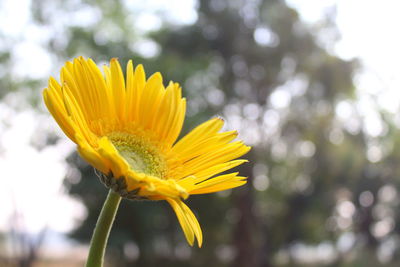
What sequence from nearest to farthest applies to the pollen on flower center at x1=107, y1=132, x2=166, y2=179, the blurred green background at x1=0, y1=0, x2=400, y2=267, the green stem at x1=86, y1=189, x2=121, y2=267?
the green stem at x1=86, y1=189, x2=121, y2=267
the pollen on flower center at x1=107, y1=132, x2=166, y2=179
the blurred green background at x1=0, y1=0, x2=400, y2=267

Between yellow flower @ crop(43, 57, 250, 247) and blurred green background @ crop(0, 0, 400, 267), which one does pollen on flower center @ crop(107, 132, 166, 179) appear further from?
blurred green background @ crop(0, 0, 400, 267)

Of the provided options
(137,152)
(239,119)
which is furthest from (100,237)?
(239,119)

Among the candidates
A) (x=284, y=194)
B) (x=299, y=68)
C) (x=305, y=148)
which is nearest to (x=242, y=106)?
(x=299, y=68)

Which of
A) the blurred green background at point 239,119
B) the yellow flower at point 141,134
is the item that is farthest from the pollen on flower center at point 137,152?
the blurred green background at point 239,119

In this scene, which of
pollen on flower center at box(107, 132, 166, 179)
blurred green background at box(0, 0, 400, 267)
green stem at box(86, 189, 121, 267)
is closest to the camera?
green stem at box(86, 189, 121, 267)

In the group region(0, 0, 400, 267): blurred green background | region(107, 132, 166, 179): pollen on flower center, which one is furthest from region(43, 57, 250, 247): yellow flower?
region(0, 0, 400, 267): blurred green background

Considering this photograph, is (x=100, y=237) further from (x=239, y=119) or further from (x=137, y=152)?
(x=239, y=119)

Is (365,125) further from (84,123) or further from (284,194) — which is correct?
(84,123)

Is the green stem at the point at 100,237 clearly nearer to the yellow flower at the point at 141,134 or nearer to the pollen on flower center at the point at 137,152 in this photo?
the yellow flower at the point at 141,134
